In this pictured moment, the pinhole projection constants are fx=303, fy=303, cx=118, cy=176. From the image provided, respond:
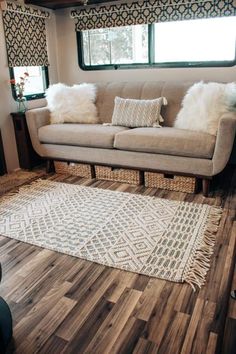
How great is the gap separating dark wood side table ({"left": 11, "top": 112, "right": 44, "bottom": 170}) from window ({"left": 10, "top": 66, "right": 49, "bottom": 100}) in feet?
1.19

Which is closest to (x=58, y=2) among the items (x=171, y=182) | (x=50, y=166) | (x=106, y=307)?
(x=50, y=166)

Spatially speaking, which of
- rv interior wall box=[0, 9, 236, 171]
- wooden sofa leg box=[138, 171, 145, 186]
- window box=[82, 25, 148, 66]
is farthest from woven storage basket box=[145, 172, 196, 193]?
window box=[82, 25, 148, 66]

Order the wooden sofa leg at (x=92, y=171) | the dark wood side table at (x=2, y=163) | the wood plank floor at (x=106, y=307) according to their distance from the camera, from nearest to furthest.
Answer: the wood plank floor at (x=106, y=307) → the wooden sofa leg at (x=92, y=171) → the dark wood side table at (x=2, y=163)

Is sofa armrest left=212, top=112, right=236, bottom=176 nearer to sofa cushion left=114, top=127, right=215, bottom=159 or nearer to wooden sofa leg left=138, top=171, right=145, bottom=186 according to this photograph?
sofa cushion left=114, top=127, right=215, bottom=159

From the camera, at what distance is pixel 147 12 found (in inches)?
139

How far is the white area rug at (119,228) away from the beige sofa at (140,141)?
37cm

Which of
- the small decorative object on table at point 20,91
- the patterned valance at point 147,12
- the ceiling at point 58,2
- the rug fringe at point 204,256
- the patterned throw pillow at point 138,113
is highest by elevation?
the ceiling at point 58,2

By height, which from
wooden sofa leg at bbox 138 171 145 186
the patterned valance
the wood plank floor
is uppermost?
the patterned valance

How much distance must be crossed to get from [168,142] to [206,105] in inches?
20.3

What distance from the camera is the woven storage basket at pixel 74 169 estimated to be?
11.3ft

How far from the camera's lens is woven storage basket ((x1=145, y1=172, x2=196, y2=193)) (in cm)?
293

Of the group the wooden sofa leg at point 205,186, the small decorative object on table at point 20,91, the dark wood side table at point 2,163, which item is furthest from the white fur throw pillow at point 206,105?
the dark wood side table at point 2,163

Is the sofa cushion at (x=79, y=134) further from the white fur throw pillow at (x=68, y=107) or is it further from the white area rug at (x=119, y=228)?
the white area rug at (x=119, y=228)

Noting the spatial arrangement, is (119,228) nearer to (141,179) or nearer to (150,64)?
(141,179)
